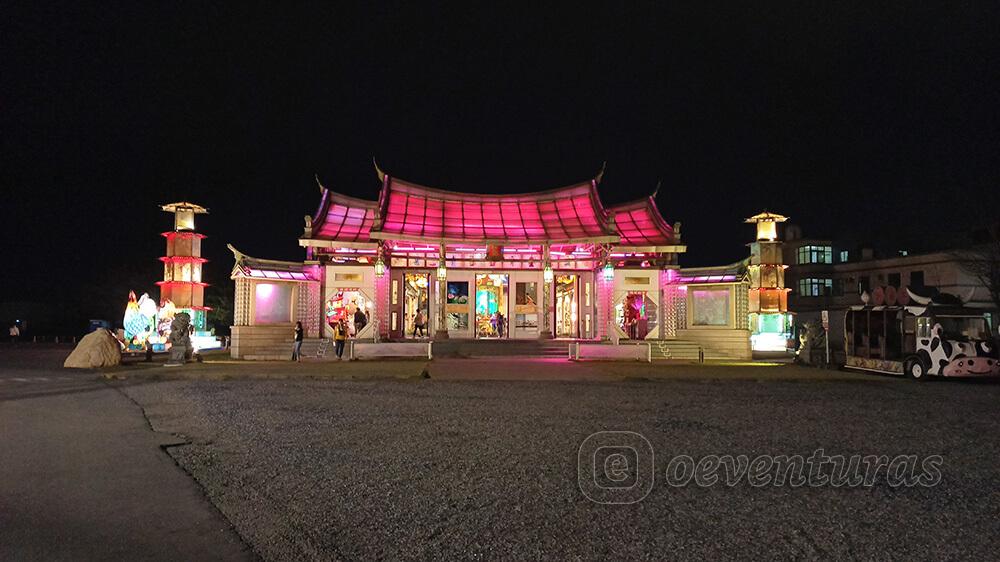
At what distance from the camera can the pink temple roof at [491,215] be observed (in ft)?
77.9

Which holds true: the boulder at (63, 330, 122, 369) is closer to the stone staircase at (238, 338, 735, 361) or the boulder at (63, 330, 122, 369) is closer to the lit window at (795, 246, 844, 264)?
the stone staircase at (238, 338, 735, 361)

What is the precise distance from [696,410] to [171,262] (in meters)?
22.1

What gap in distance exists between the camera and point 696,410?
10.4m

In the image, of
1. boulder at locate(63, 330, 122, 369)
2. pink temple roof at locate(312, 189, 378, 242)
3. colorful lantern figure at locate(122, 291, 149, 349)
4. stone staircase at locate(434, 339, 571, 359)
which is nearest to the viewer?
boulder at locate(63, 330, 122, 369)

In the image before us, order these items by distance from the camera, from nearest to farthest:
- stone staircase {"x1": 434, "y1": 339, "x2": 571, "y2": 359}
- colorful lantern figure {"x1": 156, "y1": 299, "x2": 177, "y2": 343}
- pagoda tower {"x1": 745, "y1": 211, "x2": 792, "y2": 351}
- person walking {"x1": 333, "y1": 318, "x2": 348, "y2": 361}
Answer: person walking {"x1": 333, "y1": 318, "x2": 348, "y2": 361}, stone staircase {"x1": 434, "y1": 339, "x2": 571, "y2": 359}, colorful lantern figure {"x1": 156, "y1": 299, "x2": 177, "y2": 343}, pagoda tower {"x1": 745, "y1": 211, "x2": 792, "y2": 351}

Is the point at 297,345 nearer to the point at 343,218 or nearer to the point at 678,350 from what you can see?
the point at 343,218

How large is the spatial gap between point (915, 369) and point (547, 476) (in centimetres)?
1522

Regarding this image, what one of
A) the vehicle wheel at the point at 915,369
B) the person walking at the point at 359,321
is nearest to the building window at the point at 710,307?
the vehicle wheel at the point at 915,369

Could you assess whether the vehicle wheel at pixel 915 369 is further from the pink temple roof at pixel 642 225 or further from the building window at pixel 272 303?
the building window at pixel 272 303

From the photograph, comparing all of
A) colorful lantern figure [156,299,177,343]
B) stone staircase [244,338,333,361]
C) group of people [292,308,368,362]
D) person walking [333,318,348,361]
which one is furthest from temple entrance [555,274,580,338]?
colorful lantern figure [156,299,177,343]

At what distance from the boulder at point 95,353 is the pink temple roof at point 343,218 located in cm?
818

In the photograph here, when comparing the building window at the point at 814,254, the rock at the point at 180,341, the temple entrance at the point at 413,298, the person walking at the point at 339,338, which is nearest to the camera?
the rock at the point at 180,341

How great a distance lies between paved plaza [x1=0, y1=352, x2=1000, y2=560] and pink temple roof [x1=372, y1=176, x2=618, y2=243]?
35.0ft

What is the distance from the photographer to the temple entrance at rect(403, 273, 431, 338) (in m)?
25.4
